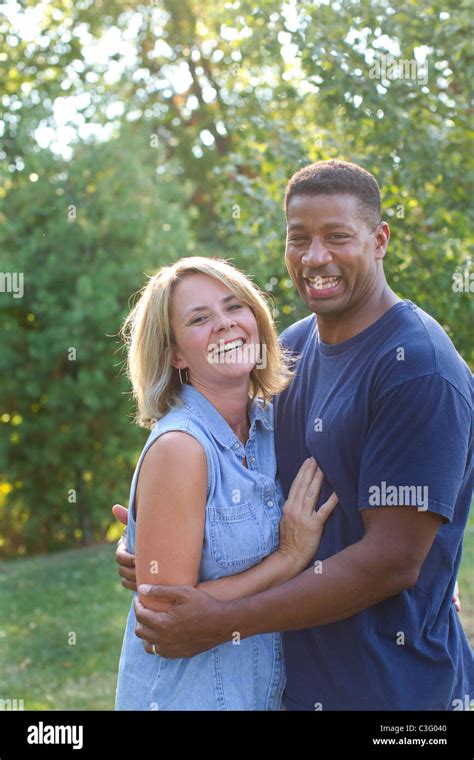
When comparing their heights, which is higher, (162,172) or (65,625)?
(162,172)

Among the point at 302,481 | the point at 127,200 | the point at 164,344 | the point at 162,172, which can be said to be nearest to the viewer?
the point at 302,481

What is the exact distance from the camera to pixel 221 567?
2576 mm

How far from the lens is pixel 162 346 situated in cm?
281

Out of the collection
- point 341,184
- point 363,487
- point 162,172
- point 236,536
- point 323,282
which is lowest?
point 236,536

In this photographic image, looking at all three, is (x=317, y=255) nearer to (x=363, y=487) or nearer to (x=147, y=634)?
(x=363, y=487)

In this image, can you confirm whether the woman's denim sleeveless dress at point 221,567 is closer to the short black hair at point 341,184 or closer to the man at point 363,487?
the man at point 363,487

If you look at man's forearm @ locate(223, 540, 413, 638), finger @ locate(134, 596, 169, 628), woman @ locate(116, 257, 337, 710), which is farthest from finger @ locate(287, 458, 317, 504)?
finger @ locate(134, 596, 169, 628)

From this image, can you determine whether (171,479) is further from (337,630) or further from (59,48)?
(59,48)

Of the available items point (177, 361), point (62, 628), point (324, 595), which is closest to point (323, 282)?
point (177, 361)

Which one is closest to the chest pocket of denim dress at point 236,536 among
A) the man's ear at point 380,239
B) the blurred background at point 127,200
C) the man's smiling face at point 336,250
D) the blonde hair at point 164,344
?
the blonde hair at point 164,344

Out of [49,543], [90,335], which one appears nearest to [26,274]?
[90,335]

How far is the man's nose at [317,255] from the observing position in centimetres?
270

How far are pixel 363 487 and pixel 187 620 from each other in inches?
22.4

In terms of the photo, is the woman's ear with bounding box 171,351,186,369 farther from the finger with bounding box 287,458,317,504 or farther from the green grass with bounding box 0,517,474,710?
the green grass with bounding box 0,517,474,710
